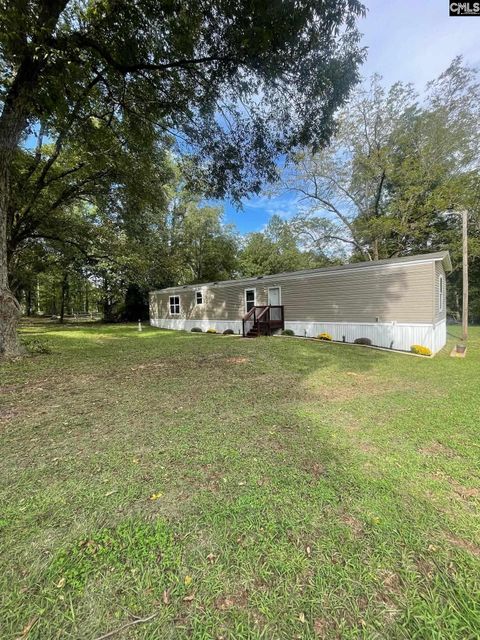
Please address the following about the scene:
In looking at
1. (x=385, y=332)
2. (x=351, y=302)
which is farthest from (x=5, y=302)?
(x=385, y=332)

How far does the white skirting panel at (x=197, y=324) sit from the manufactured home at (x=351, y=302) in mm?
60

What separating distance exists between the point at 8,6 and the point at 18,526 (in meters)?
5.84

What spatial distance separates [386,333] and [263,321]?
197 inches

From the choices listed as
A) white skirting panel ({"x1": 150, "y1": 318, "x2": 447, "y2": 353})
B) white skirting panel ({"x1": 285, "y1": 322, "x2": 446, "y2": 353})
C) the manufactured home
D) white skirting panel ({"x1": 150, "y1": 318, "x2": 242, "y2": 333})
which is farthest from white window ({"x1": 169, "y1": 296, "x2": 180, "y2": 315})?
white skirting panel ({"x1": 285, "y1": 322, "x2": 446, "y2": 353})

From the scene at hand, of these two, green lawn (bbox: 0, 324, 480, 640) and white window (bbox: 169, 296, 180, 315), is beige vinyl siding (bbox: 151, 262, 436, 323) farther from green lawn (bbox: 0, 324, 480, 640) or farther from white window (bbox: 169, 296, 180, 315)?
green lawn (bbox: 0, 324, 480, 640)

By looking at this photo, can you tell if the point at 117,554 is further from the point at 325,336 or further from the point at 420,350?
the point at 325,336

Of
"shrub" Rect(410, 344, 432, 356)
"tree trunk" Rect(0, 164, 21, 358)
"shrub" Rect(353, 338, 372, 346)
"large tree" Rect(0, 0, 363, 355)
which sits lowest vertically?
"shrub" Rect(410, 344, 432, 356)

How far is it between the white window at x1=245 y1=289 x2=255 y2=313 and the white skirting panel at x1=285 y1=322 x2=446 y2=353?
10.9 feet

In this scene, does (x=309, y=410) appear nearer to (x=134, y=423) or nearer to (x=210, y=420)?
(x=210, y=420)

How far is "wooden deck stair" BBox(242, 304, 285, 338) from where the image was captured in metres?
12.6

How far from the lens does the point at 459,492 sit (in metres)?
2.20

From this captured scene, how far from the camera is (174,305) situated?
760 inches

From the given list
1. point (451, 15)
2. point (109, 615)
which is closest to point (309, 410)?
point (109, 615)

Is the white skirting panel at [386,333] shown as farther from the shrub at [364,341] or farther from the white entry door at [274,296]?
the white entry door at [274,296]
